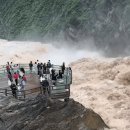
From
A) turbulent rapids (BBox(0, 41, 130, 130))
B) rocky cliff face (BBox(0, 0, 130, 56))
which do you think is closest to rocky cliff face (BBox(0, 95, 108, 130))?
turbulent rapids (BBox(0, 41, 130, 130))

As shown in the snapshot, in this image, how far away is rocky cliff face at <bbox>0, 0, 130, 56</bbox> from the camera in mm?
49094

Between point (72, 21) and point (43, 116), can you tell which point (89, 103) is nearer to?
point (43, 116)

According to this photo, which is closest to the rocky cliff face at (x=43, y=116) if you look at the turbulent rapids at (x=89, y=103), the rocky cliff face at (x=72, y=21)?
the turbulent rapids at (x=89, y=103)

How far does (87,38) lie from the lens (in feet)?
176

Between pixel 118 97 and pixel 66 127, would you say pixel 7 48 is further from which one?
pixel 66 127

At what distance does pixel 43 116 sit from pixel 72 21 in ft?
109

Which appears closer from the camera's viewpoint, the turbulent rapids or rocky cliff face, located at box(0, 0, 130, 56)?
the turbulent rapids

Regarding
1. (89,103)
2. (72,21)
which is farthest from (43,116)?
(72,21)

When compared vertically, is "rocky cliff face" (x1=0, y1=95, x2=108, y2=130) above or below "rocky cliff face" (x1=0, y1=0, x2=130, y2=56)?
below

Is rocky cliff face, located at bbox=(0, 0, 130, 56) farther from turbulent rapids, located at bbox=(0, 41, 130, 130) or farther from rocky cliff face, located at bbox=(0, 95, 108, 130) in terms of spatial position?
rocky cliff face, located at bbox=(0, 95, 108, 130)

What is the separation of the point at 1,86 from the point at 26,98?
10.7ft

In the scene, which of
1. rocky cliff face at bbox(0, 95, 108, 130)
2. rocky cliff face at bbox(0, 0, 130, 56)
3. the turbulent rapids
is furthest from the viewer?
rocky cliff face at bbox(0, 0, 130, 56)

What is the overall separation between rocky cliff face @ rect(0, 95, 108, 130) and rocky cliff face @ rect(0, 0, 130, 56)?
22671 millimetres

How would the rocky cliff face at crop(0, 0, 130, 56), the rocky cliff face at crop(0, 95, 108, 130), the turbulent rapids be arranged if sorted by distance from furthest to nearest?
1. the rocky cliff face at crop(0, 0, 130, 56)
2. the turbulent rapids
3. the rocky cliff face at crop(0, 95, 108, 130)
